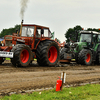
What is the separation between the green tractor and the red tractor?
82.8 inches

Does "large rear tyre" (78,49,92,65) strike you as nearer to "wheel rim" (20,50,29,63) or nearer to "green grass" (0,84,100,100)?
"wheel rim" (20,50,29,63)

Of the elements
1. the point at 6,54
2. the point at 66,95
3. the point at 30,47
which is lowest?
the point at 66,95

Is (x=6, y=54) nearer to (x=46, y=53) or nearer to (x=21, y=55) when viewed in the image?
(x=21, y=55)

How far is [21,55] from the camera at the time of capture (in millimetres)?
12055

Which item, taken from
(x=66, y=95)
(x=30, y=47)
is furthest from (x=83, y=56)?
(x=66, y=95)

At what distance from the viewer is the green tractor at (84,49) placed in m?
16.0

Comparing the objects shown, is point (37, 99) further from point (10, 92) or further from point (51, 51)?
point (51, 51)

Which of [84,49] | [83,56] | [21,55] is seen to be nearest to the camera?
[21,55]

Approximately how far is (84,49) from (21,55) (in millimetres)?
5798

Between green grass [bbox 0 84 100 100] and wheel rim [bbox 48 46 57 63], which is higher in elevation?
wheel rim [bbox 48 46 57 63]

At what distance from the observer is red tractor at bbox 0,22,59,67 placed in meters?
11.6

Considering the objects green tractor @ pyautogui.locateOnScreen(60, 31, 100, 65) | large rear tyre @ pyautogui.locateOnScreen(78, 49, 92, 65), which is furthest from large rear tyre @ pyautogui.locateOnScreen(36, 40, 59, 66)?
large rear tyre @ pyautogui.locateOnScreen(78, 49, 92, 65)

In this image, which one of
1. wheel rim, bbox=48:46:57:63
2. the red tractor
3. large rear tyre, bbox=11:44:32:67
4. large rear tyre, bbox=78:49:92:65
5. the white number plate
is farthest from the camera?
large rear tyre, bbox=78:49:92:65

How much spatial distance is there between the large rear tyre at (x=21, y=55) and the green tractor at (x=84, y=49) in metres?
4.40
